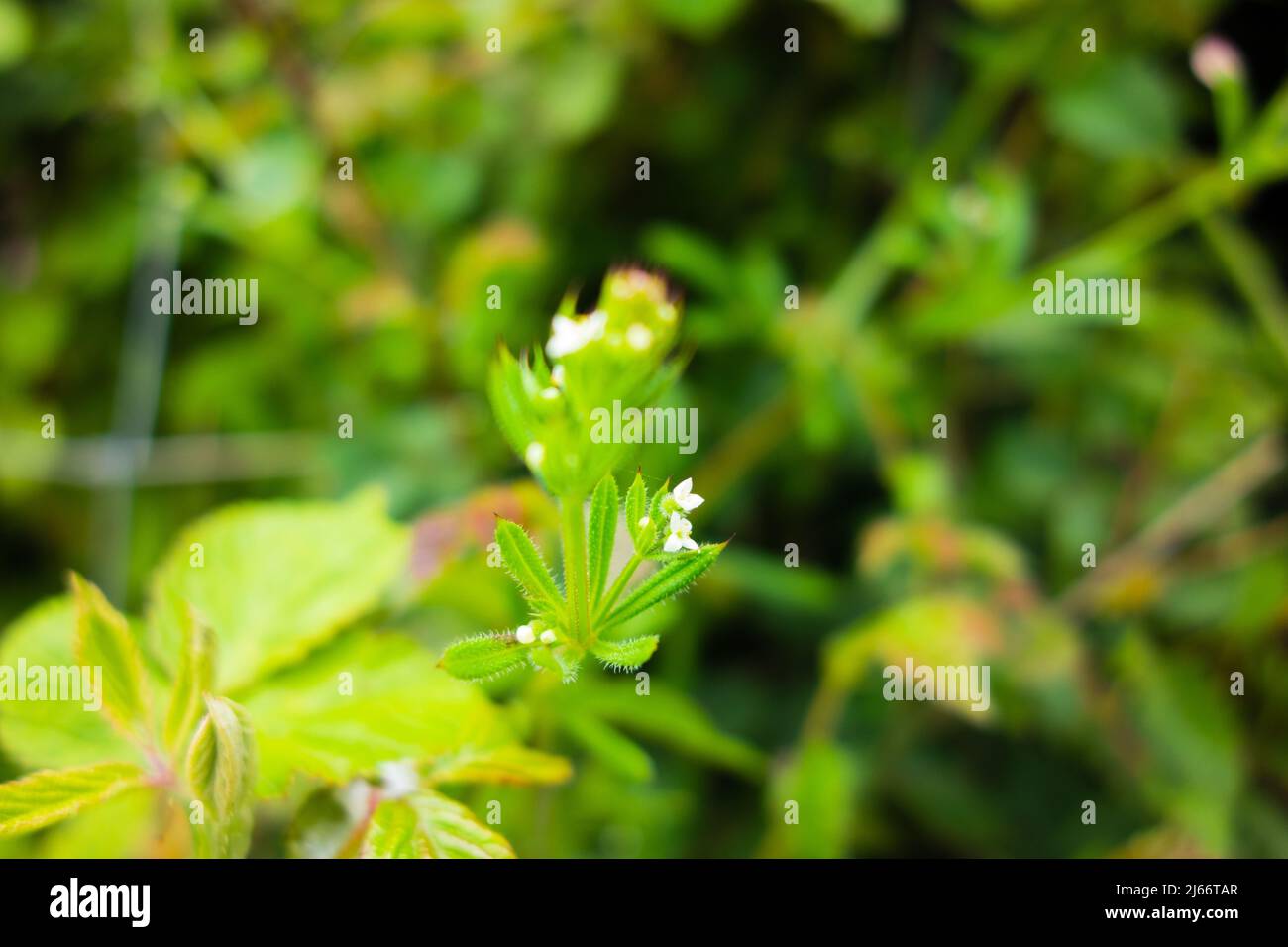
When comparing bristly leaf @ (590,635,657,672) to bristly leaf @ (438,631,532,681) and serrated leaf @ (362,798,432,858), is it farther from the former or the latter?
serrated leaf @ (362,798,432,858)

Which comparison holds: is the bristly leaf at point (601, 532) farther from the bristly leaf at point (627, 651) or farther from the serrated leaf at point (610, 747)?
the serrated leaf at point (610, 747)

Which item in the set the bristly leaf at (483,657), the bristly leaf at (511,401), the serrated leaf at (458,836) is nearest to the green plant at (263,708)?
the serrated leaf at (458,836)

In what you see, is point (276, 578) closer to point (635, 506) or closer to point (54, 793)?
point (54, 793)

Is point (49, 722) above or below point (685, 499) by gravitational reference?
below

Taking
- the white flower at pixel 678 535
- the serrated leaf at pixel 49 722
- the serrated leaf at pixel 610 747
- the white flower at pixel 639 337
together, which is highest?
the white flower at pixel 639 337

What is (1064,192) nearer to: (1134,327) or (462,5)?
(1134,327)

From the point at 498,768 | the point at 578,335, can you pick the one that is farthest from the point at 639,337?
the point at 498,768
